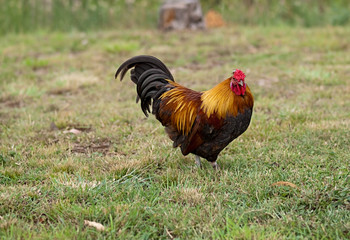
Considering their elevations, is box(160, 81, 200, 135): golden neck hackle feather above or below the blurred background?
below

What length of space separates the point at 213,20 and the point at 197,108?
9659 millimetres

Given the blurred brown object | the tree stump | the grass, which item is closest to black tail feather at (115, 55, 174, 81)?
the grass

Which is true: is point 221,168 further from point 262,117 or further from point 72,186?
point 262,117

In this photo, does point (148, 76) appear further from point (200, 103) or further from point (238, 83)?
point (238, 83)

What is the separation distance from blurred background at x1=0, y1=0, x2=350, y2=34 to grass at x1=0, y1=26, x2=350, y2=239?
3.21 meters

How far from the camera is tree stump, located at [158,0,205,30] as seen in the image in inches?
466

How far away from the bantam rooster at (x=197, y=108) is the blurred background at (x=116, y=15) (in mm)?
8813

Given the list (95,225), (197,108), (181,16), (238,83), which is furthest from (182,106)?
(181,16)

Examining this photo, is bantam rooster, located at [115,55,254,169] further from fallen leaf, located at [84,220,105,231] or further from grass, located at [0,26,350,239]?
fallen leaf, located at [84,220,105,231]

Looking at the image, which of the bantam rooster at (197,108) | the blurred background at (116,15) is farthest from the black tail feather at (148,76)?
the blurred background at (116,15)

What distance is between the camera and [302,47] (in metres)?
9.95

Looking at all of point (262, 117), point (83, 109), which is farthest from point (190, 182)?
point (83, 109)

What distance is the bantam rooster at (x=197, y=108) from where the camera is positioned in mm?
3539

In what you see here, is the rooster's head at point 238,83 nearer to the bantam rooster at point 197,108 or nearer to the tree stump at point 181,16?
the bantam rooster at point 197,108
